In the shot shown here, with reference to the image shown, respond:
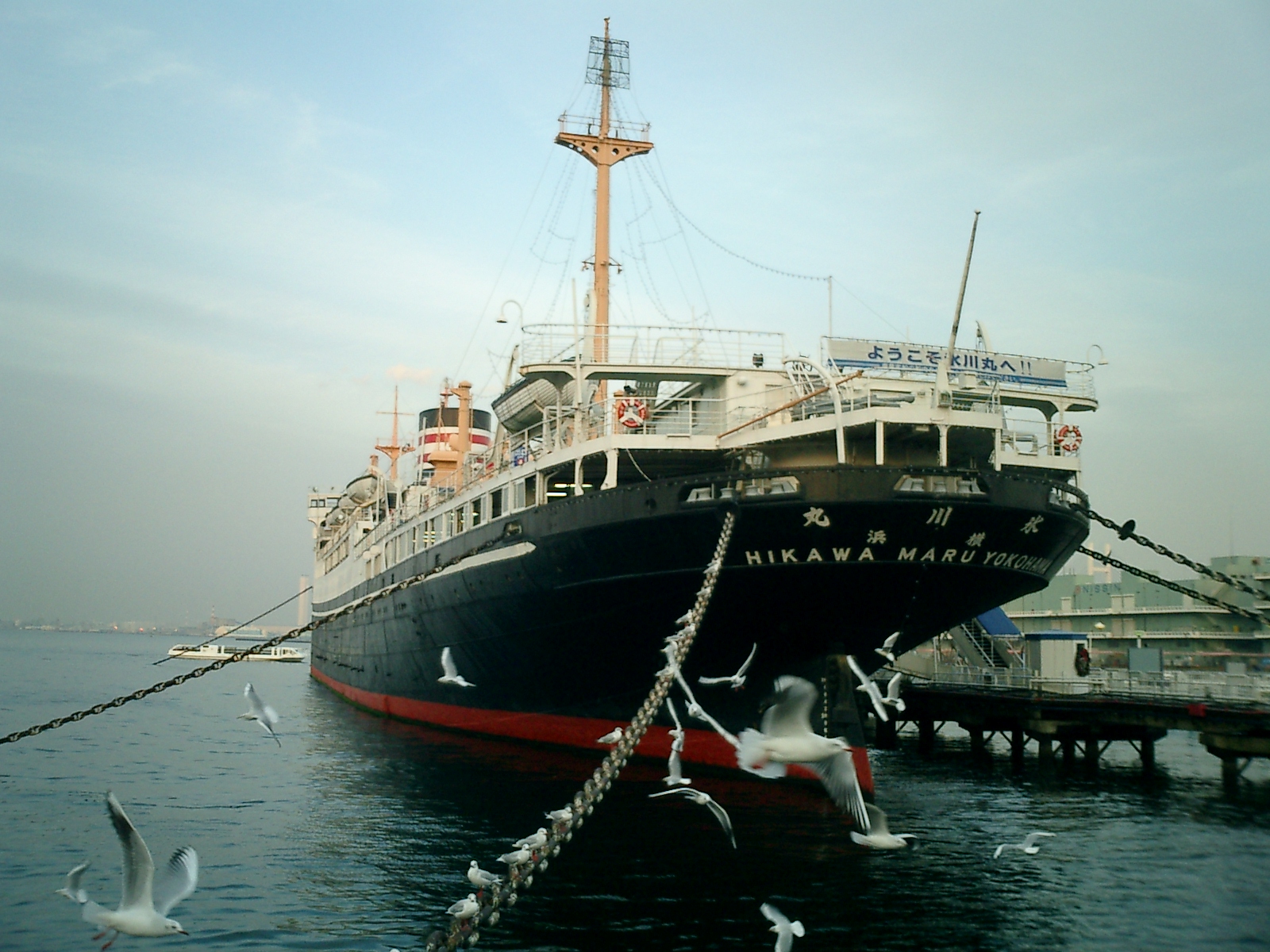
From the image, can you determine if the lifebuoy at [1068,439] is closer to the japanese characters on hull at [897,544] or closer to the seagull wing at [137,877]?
the japanese characters on hull at [897,544]

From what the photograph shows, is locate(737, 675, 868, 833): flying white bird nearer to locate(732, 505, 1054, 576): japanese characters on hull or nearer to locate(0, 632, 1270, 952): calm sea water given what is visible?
locate(0, 632, 1270, 952): calm sea water

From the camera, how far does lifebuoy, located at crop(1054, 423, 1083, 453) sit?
2406 cm

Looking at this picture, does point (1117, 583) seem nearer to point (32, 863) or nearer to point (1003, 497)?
point (1003, 497)

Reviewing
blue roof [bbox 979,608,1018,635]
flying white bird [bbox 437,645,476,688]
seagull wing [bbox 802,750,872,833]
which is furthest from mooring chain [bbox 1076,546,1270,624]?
blue roof [bbox 979,608,1018,635]

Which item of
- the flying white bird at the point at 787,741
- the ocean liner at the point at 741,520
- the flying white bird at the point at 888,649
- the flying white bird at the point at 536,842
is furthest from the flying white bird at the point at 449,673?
the flying white bird at the point at 888,649

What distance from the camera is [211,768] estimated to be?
2700cm

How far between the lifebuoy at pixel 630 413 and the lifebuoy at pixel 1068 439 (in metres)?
9.68

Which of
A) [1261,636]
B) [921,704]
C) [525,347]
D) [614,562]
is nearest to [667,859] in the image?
Answer: [614,562]

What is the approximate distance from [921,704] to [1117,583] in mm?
Answer: 49315

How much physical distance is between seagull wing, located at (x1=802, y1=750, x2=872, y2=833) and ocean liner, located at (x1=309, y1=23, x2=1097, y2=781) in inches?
251

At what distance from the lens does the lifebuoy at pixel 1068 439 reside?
24062 mm

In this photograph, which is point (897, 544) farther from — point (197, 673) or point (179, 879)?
point (179, 879)

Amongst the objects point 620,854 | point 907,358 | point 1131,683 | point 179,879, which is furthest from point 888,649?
point 1131,683

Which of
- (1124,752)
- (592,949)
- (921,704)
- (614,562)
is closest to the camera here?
(592,949)
